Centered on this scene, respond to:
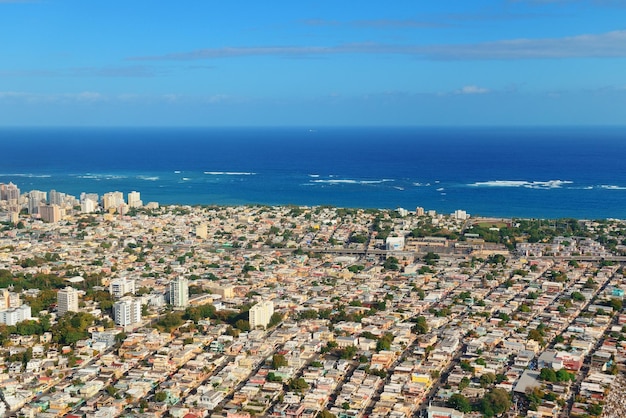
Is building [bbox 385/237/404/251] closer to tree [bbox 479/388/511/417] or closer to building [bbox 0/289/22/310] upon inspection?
building [bbox 0/289/22/310]

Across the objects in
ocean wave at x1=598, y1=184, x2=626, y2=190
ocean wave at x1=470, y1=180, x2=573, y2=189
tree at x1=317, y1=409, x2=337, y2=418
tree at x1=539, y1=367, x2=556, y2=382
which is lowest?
tree at x1=317, y1=409, x2=337, y2=418

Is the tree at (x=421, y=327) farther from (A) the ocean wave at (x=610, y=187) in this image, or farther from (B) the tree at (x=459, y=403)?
(A) the ocean wave at (x=610, y=187)

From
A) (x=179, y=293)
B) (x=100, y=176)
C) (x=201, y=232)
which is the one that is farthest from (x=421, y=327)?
(x=100, y=176)

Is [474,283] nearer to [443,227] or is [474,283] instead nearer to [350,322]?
[350,322]

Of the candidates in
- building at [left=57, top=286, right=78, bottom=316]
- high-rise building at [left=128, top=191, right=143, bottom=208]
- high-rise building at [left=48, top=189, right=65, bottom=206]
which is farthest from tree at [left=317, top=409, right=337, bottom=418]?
high-rise building at [left=48, top=189, right=65, bottom=206]

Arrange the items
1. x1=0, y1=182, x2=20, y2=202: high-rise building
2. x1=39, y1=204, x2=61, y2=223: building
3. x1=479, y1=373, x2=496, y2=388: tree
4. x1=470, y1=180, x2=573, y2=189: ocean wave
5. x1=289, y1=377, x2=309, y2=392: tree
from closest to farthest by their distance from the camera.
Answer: x1=289, y1=377, x2=309, y2=392: tree, x1=479, y1=373, x2=496, y2=388: tree, x1=39, y1=204, x2=61, y2=223: building, x1=0, y1=182, x2=20, y2=202: high-rise building, x1=470, y1=180, x2=573, y2=189: ocean wave

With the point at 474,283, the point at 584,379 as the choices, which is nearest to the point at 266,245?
the point at 474,283

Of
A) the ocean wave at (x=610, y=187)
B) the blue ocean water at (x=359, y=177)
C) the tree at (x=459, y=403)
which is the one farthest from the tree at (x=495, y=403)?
the ocean wave at (x=610, y=187)
